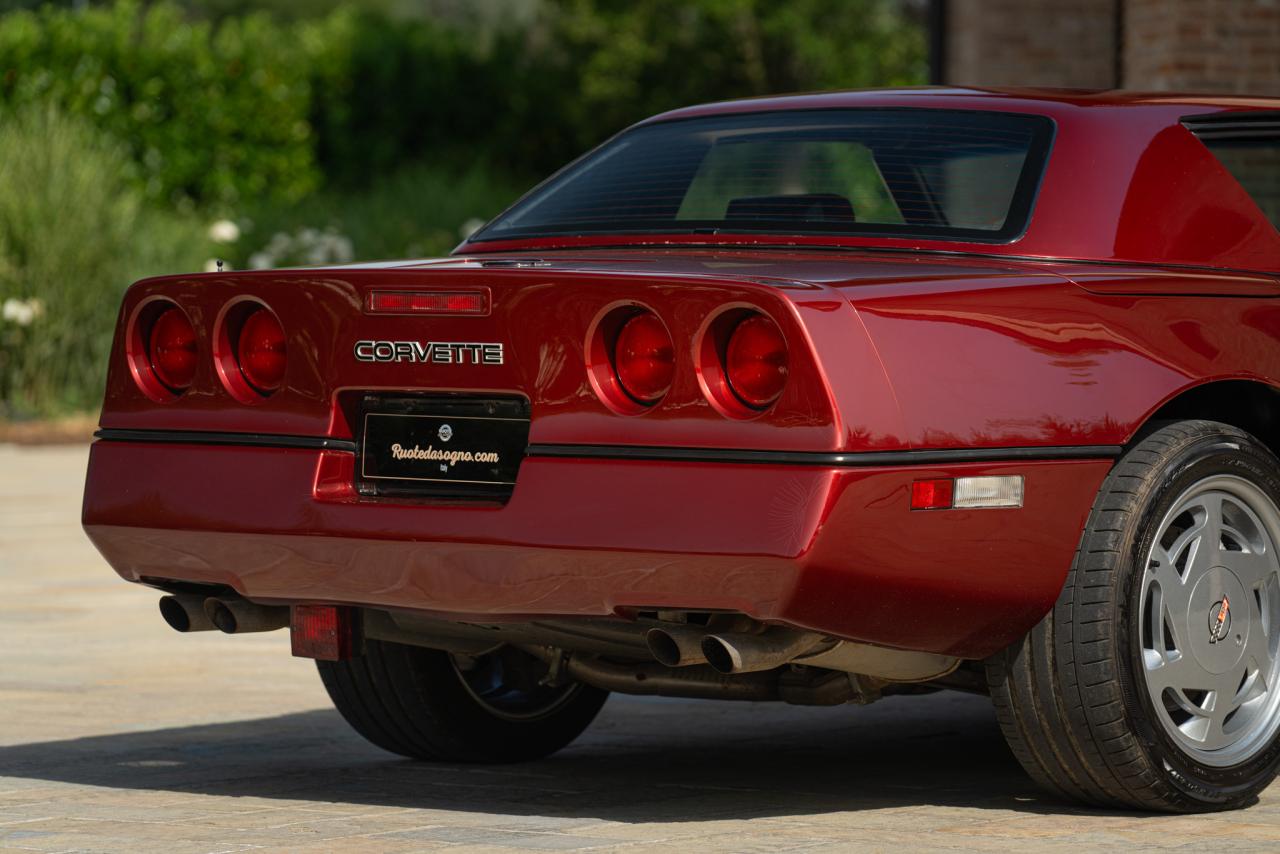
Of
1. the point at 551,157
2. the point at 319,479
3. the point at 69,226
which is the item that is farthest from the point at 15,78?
the point at 319,479

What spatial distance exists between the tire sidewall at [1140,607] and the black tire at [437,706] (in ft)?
4.82

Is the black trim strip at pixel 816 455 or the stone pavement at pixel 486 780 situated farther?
the stone pavement at pixel 486 780

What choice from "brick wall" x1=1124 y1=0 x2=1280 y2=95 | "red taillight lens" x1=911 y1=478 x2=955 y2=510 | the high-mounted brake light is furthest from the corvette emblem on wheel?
"brick wall" x1=1124 y1=0 x2=1280 y2=95

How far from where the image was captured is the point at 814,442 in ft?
14.0

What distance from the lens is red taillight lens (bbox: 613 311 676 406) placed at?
448 centimetres

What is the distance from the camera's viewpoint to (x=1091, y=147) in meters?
5.17

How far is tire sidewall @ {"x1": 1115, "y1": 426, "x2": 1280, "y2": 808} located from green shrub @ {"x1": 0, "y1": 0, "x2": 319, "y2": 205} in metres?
17.2

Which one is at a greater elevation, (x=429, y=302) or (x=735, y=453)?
(x=429, y=302)

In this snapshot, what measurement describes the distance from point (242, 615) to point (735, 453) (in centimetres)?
130

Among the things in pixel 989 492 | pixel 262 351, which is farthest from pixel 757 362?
pixel 262 351

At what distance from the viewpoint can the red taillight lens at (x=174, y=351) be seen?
5070mm

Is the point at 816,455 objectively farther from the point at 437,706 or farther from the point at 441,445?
the point at 437,706

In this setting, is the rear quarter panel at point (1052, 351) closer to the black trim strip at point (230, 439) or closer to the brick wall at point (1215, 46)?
the black trim strip at point (230, 439)

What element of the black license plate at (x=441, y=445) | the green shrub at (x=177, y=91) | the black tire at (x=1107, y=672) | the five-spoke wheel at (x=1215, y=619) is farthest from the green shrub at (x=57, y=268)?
the black tire at (x=1107, y=672)
